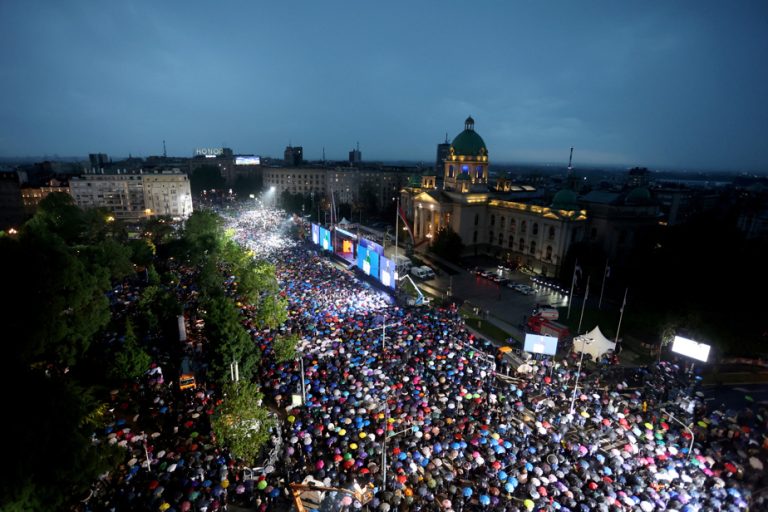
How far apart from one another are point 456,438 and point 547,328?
1657 centimetres

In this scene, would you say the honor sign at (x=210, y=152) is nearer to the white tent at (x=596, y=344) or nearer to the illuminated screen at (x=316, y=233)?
the illuminated screen at (x=316, y=233)

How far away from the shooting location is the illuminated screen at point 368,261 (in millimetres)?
44719

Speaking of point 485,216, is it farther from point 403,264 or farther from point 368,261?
point 368,261

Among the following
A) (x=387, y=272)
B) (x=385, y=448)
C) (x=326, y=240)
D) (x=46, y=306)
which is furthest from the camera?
(x=326, y=240)

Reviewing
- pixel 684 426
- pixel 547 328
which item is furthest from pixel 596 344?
pixel 684 426

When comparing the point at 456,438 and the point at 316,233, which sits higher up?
the point at 316,233

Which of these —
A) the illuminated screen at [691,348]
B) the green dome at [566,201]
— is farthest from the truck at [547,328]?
the green dome at [566,201]

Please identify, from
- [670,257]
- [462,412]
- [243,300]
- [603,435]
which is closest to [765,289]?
[670,257]

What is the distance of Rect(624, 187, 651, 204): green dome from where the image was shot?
57.0 m

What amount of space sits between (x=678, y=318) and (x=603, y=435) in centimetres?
1494

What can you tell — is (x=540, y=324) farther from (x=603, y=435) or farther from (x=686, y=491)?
(x=686, y=491)

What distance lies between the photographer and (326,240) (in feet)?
188

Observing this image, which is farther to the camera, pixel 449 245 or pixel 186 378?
pixel 449 245

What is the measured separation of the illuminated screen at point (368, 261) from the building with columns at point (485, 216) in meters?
19.8
